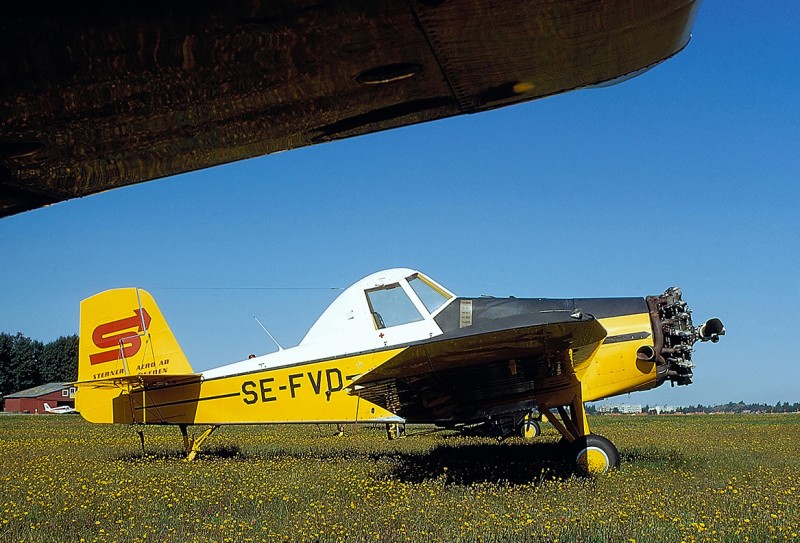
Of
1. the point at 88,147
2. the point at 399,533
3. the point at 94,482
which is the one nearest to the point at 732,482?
the point at 399,533

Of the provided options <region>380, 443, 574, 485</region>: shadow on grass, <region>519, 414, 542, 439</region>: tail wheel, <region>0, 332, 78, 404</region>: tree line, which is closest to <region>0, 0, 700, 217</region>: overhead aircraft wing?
<region>380, 443, 574, 485</region>: shadow on grass

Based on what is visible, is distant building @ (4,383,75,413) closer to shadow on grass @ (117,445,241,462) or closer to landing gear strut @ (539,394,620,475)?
shadow on grass @ (117,445,241,462)

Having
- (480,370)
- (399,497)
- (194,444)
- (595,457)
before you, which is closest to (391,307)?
(480,370)

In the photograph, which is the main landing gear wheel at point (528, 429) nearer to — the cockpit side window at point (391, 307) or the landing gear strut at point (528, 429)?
the landing gear strut at point (528, 429)

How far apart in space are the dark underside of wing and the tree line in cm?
7591

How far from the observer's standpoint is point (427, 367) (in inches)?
303

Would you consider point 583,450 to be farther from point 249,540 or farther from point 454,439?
point 454,439

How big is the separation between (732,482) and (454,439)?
7914 millimetres

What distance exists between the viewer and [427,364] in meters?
7.57

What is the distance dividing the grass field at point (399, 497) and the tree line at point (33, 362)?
74730 millimetres

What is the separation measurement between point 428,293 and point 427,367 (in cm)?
162

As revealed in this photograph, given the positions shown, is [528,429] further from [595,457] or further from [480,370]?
[480,370]

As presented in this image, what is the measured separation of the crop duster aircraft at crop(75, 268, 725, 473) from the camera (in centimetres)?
756

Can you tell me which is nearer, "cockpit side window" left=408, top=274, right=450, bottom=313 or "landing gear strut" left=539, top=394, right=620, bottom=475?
"landing gear strut" left=539, top=394, right=620, bottom=475
